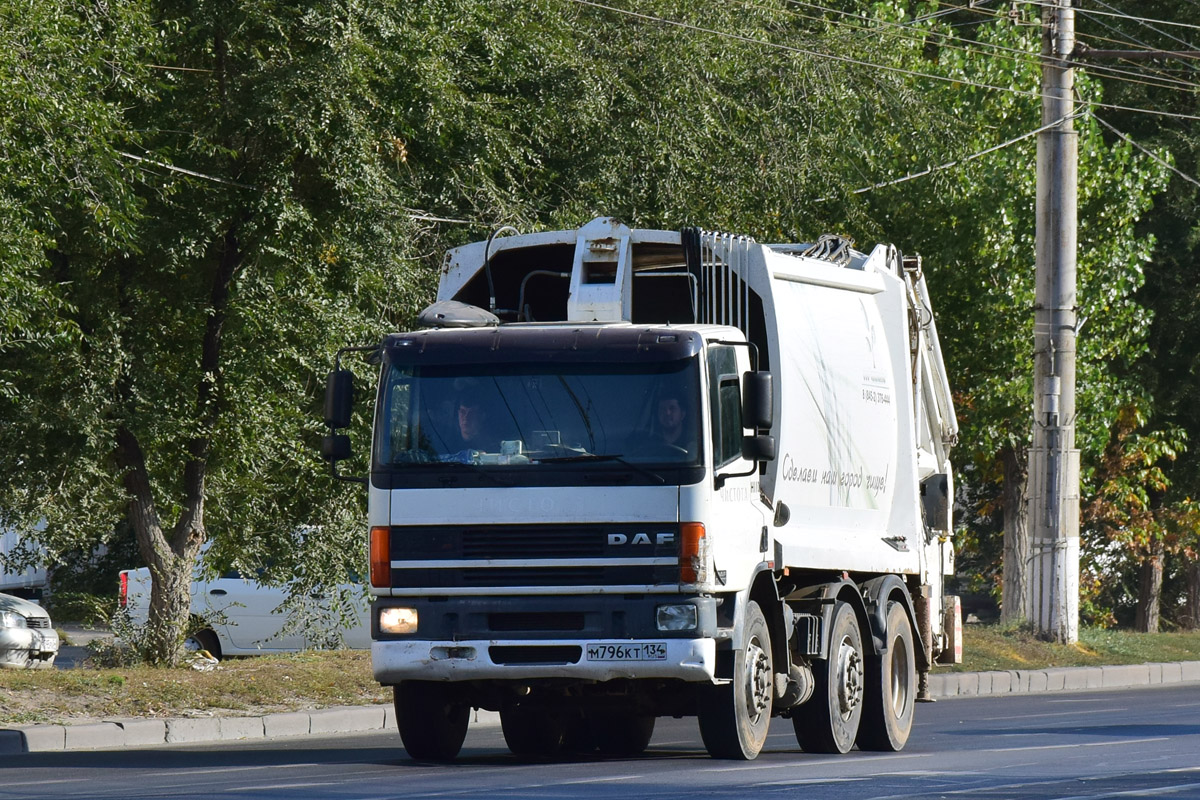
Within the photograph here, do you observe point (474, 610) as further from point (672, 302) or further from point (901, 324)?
point (901, 324)

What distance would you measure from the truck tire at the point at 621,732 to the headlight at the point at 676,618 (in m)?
2.84

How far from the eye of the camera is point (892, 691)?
13.3 meters

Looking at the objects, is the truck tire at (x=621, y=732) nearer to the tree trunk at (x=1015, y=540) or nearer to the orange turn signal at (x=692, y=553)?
the orange turn signal at (x=692, y=553)

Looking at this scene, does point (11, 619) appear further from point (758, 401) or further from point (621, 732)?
point (758, 401)

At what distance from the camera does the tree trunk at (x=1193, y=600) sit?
34.2 meters

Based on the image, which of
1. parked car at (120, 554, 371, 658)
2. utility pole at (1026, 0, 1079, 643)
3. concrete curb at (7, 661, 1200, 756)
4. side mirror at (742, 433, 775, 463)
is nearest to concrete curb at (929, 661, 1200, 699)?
concrete curb at (7, 661, 1200, 756)

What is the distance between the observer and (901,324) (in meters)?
14.2

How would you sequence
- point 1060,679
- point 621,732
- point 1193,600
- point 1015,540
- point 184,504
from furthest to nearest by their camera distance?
point 1193,600
point 1015,540
point 1060,679
point 184,504
point 621,732

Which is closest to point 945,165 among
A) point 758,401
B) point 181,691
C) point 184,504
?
point 184,504

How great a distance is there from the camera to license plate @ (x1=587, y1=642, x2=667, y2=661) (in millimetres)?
10695

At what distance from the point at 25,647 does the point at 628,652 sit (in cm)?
1193

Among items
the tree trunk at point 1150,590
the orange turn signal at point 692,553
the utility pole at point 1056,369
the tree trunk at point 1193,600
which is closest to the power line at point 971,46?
the utility pole at point 1056,369

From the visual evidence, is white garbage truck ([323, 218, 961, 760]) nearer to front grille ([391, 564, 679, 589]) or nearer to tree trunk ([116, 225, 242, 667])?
front grille ([391, 564, 679, 589])

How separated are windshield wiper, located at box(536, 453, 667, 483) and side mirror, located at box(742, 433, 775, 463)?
0.55 meters
